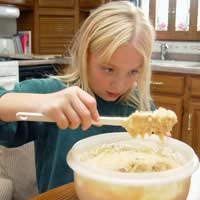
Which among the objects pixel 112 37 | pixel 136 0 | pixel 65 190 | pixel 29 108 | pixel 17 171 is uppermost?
pixel 136 0

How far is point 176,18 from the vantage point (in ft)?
10.6

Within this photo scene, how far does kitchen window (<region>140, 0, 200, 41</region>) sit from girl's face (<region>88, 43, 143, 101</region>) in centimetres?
224

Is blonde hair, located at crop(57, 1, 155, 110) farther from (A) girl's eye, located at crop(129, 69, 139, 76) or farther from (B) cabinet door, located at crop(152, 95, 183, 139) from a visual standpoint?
(B) cabinet door, located at crop(152, 95, 183, 139)

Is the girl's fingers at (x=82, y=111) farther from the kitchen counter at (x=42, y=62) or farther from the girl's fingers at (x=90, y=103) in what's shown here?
the kitchen counter at (x=42, y=62)

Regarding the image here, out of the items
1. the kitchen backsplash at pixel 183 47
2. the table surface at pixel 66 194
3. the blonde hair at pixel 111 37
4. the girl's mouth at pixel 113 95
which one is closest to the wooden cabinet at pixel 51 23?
the kitchen backsplash at pixel 183 47

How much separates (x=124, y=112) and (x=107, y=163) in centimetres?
53

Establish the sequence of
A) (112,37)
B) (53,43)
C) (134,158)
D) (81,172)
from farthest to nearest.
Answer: (53,43)
(112,37)
(134,158)
(81,172)

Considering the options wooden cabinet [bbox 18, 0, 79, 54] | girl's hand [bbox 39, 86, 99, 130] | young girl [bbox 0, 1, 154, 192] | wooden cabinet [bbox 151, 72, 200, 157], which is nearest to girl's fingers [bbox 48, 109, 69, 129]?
girl's hand [bbox 39, 86, 99, 130]

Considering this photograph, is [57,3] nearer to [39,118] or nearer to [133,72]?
[133,72]

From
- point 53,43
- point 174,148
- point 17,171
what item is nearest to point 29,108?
point 174,148

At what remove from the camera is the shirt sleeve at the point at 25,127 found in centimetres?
92

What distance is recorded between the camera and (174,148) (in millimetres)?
774

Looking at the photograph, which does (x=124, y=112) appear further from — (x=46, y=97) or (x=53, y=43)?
(x=53, y=43)

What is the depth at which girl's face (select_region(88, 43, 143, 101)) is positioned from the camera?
999mm
